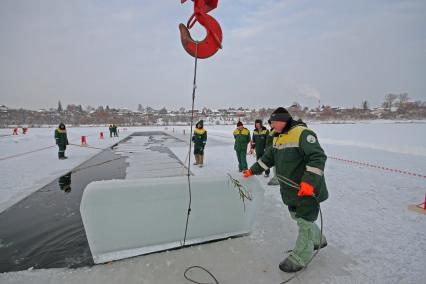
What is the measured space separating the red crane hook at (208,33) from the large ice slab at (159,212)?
149cm

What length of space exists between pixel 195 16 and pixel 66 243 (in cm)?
332

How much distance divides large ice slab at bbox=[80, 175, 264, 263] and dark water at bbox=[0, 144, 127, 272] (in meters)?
0.50

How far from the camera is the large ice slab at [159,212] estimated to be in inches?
95.0

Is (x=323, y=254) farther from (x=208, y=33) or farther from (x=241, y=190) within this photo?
(x=208, y=33)

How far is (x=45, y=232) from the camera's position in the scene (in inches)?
132

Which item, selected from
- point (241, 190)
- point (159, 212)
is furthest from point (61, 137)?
point (241, 190)

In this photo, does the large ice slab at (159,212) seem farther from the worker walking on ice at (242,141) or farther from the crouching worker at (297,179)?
the worker walking on ice at (242,141)

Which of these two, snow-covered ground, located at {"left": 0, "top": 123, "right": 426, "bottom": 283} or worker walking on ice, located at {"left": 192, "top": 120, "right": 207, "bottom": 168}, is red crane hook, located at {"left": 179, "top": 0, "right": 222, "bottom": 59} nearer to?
snow-covered ground, located at {"left": 0, "top": 123, "right": 426, "bottom": 283}

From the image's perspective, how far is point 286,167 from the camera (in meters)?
2.37

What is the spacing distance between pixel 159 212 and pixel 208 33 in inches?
81.5

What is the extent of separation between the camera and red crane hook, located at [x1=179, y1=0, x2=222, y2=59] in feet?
7.66

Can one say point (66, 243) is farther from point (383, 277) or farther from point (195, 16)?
point (383, 277)

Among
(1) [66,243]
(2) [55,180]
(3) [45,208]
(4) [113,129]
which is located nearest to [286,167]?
(1) [66,243]

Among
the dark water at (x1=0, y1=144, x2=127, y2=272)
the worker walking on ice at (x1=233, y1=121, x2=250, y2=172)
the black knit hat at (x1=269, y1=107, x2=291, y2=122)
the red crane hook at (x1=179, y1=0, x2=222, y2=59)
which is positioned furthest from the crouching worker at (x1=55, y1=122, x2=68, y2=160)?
the black knit hat at (x1=269, y1=107, x2=291, y2=122)
